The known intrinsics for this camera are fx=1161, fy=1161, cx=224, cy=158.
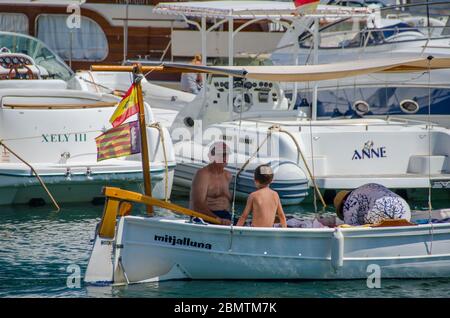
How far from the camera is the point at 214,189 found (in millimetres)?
12188

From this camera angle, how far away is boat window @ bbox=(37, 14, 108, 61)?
86.0 ft

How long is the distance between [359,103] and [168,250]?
29.6ft

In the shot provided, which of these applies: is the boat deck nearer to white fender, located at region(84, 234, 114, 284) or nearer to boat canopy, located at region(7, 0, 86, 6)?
white fender, located at region(84, 234, 114, 284)

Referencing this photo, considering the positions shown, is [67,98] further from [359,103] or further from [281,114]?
[359,103]

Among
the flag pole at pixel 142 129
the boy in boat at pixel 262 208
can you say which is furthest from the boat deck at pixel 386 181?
the flag pole at pixel 142 129

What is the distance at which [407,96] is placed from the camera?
19844 mm

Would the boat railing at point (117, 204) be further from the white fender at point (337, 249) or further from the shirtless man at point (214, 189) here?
the white fender at point (337, 249)

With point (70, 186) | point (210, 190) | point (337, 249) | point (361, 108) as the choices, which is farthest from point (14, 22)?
point (337, 249)

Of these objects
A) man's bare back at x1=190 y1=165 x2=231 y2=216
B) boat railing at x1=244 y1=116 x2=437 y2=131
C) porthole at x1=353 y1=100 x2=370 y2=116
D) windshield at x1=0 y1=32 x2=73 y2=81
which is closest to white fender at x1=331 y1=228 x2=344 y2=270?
man's bare back at x1=190 y1=165 x2=231 y2=216

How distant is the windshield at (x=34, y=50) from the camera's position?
21350 millimetres

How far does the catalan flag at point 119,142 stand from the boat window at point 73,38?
1412cm

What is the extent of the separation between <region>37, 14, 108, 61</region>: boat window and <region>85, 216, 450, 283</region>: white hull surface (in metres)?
15.2

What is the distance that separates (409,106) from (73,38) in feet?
30.8
